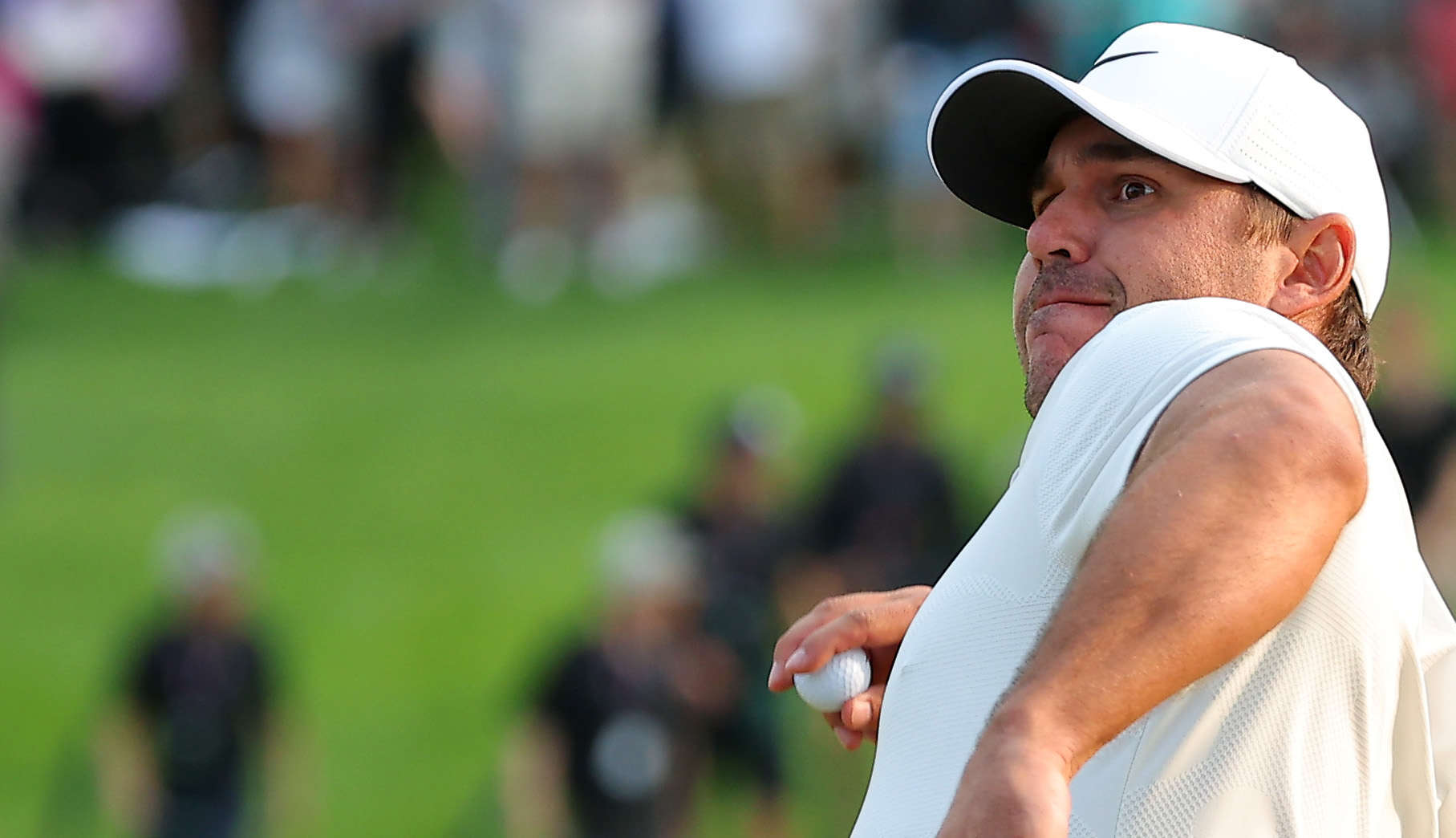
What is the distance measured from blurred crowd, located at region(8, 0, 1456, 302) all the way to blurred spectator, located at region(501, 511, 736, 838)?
4.17 metres

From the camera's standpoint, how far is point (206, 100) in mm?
14648

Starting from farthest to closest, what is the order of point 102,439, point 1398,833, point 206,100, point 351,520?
point 206,100, point 102,439, point 351,520, point 1398,833

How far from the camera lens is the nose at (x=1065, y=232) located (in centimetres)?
204

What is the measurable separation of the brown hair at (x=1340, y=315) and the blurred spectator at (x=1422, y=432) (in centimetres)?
653

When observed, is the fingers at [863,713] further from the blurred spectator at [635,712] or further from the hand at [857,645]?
the blurred spectator at [635,712]

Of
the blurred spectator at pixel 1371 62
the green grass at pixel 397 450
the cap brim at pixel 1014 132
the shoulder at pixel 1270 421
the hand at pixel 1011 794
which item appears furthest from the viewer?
the blurred spectator at pixel 1371 62

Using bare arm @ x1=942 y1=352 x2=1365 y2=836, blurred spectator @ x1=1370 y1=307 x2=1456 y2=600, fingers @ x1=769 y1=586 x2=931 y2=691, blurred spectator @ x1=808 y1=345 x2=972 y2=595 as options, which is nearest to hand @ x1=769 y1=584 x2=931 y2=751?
fingers @ x1=769 y1=586 x2=931 y2=691

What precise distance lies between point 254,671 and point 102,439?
4285 mm

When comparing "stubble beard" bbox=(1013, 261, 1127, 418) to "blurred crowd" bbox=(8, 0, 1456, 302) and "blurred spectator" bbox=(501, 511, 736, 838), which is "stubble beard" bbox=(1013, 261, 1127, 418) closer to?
"blurred spectator" bbox=(501, 511, 736, 838)

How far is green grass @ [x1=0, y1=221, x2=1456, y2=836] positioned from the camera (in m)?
10.9

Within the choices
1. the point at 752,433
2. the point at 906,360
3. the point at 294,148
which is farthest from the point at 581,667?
the point at 294,148

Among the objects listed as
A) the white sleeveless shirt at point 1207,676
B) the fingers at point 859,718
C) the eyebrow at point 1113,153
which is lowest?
the fingers at point 859,718

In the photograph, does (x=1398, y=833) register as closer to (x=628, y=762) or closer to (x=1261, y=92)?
(x=1261, y=92)

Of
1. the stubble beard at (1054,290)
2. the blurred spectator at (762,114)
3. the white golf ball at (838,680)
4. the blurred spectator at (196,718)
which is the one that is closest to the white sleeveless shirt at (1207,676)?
the stubble beard at (1054,290)
